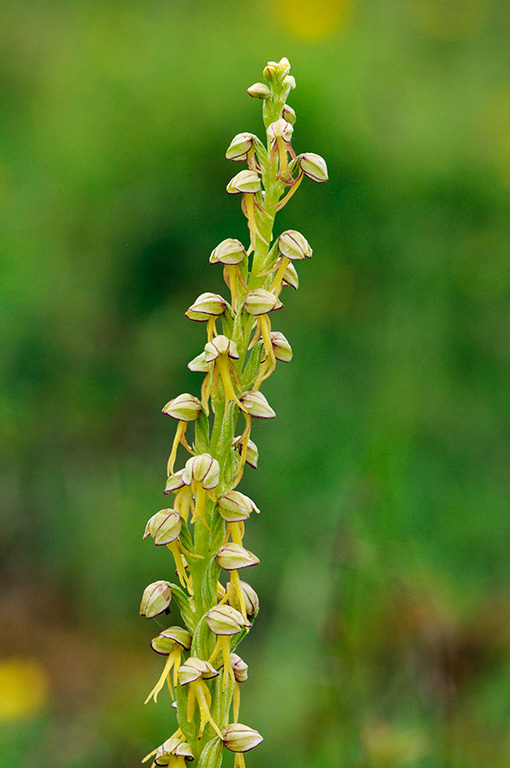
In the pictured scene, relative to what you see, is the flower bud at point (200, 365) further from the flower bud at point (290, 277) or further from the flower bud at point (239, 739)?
the flower bud at point (239, 739)

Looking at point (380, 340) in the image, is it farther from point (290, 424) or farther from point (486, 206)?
point (486, 206)

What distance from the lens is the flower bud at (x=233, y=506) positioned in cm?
70

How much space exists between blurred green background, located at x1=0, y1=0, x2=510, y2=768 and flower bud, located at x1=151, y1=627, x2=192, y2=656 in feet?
5.34

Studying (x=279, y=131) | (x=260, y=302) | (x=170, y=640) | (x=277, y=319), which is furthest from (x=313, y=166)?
(x=277, y=319)

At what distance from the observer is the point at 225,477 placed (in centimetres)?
74

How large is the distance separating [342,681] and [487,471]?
1.96 meters

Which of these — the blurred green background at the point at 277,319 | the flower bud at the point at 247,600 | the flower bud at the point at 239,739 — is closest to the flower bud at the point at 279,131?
the flower bud at the point at 247,600

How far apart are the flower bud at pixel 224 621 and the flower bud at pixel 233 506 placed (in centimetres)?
9

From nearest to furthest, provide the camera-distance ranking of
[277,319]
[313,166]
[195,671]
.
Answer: [195,671] → [313,166] → [277,319]

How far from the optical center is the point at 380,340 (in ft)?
11.5

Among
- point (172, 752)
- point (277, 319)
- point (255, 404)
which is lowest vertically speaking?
point (172, 752)

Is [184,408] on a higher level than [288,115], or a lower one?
lower

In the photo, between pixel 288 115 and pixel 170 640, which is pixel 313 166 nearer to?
pixel 288 115

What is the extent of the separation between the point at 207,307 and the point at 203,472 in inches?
6.9
